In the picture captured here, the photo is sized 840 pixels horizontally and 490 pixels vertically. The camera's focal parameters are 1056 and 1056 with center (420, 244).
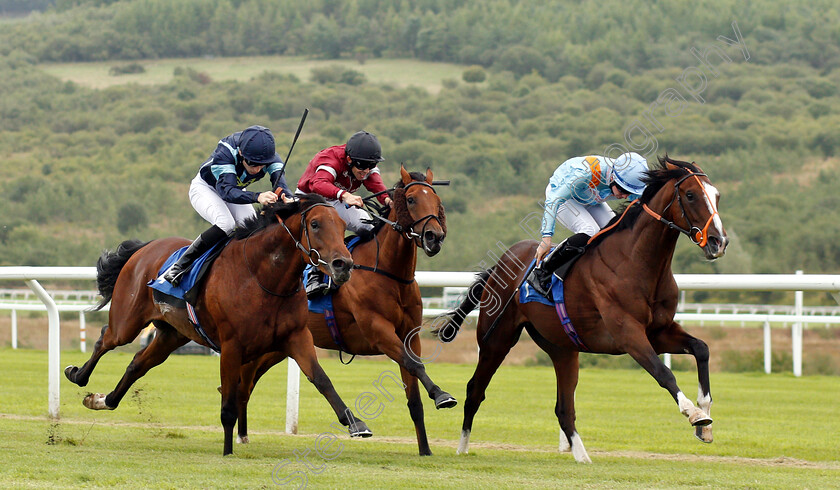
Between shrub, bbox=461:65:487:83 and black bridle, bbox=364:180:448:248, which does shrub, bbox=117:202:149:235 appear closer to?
shrub, bbox=461:65:487:83

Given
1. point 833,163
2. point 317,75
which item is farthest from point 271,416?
point 317,75

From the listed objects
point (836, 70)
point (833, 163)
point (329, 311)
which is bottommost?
point (329, 311)

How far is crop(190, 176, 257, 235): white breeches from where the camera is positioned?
6.81 m

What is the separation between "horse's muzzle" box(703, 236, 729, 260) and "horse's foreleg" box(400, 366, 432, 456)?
197 centimetres

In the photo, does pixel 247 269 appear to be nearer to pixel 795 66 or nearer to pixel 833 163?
pixel 833 163

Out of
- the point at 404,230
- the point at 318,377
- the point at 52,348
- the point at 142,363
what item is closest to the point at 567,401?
the point at 404,230

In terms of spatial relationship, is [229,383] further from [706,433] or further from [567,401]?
[706,433]

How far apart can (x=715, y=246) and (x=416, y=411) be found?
2.11 m

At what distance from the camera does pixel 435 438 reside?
796 cm

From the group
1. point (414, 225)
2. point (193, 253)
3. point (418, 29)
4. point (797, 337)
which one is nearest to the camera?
point (414, 225)

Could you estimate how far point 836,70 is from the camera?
52.4m

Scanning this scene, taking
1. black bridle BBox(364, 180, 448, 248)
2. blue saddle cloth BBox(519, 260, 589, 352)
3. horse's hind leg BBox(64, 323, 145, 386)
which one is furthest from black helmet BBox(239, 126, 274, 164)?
blue saddle cloth BBox(519, 260, 589, 352)

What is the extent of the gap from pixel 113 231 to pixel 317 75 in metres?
24.5

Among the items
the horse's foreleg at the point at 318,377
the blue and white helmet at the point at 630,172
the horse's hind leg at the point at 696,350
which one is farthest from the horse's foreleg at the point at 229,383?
the blue and white helmet at the point at 630,172
